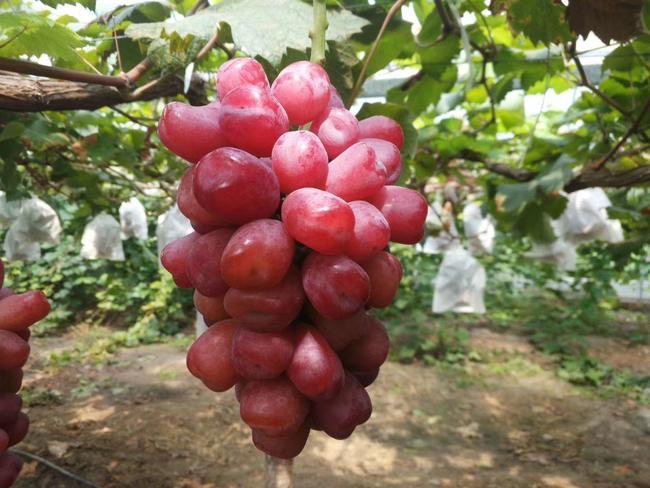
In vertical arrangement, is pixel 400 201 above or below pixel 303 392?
above

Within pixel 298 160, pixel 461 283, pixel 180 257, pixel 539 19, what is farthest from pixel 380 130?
pixel 461 283

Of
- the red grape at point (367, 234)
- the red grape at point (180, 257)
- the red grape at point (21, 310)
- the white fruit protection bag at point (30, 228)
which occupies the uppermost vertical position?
the red grape at point (367, 234)

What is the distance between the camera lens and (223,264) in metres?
0.50

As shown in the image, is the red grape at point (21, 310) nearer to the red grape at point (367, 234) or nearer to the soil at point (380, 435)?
the red grape at point (367, 234)

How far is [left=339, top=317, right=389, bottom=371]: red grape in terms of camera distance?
60 cm

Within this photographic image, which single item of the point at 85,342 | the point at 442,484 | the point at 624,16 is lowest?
the point at 85,342

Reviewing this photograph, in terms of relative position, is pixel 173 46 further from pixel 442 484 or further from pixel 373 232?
pixel 442 484

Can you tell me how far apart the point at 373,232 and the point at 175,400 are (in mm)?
3794

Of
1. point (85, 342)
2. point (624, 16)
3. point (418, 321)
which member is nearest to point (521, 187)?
point (624, 16)

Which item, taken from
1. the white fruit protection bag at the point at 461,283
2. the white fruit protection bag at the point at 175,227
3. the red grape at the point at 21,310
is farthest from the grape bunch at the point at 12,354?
the white fruit protection bag at the point at 461,283

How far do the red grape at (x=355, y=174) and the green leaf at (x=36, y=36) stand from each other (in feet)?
1.66

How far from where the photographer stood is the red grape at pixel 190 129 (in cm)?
54

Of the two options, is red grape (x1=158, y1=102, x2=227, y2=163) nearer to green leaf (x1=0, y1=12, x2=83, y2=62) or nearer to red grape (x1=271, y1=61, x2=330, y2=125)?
red grape (x1=271, y1=61, x2=330, y2=125)

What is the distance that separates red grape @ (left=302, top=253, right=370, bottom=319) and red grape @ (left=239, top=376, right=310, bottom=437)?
0.33ft
